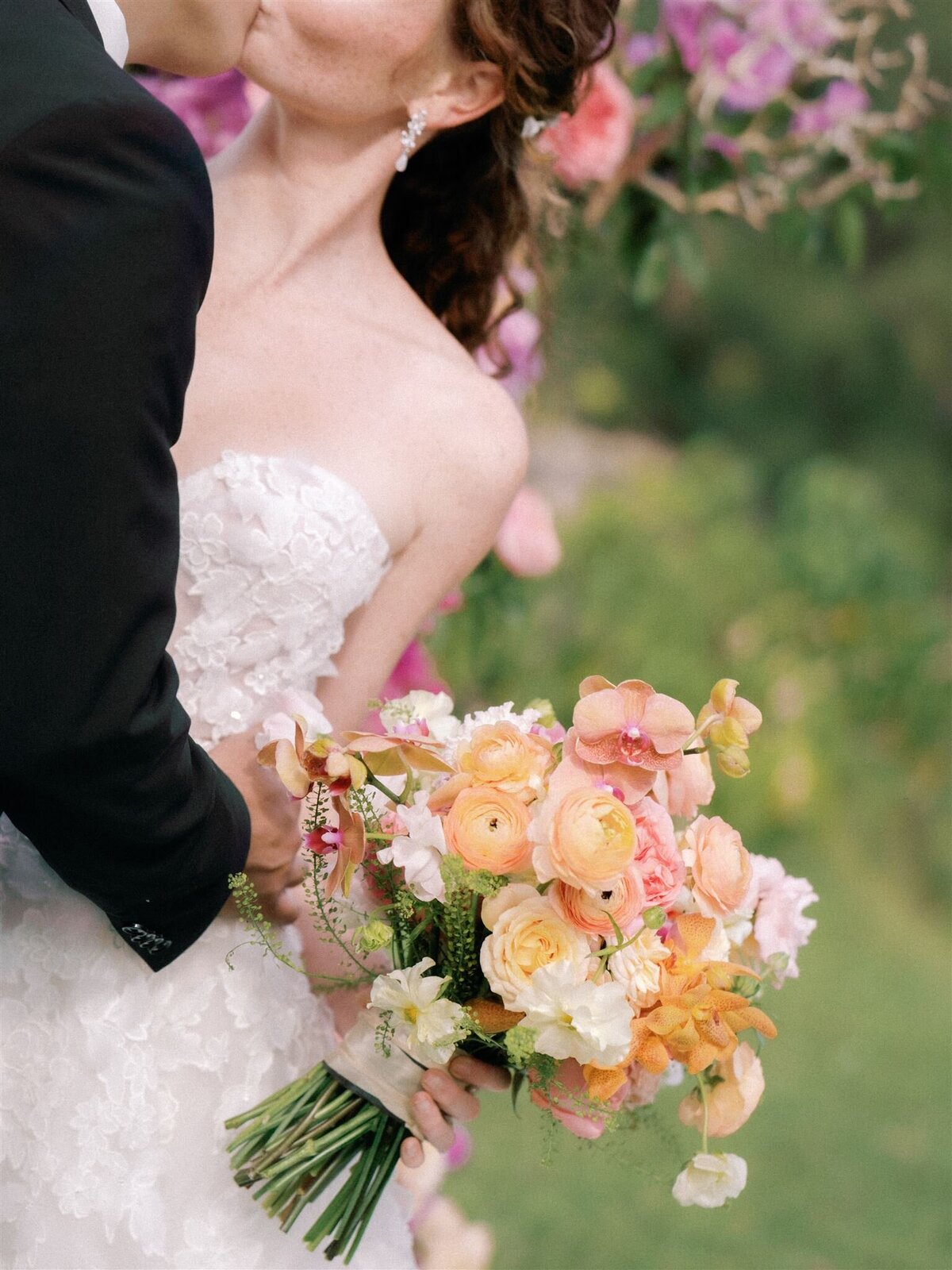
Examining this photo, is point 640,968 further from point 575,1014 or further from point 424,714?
point 424,714

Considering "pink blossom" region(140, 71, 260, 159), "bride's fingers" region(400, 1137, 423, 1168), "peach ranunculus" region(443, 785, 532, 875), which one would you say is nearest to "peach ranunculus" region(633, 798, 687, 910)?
"peach ranunculus" region(443, 785, 532, 875)

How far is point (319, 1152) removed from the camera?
4.63 ft

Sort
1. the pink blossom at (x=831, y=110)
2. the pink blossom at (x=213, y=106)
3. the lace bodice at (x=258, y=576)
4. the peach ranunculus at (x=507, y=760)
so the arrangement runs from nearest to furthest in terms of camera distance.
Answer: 1. the peach ranunculus at (x=507, y=760)
2. the lace bodice at (x=258, y=576)
3. the pink blossom at (x=213, y=106)
4. the pink blossom at (x=831, y=110)

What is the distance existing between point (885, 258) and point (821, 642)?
3044 millimetres

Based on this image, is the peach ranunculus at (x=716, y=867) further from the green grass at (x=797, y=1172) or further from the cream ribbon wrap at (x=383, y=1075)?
the green grass at (x=797, y=1172)

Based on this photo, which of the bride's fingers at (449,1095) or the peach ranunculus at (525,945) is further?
the bride's fingers at (449,1095)

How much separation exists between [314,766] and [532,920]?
0.79ft

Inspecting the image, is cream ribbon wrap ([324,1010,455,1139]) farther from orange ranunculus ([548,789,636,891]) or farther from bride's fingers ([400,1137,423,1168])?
orange ranunculus ([548,789,636,891])

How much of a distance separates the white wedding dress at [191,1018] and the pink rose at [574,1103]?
0.31 metres

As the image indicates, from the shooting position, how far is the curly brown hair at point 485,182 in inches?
68.7

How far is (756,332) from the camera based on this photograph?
8.31 m

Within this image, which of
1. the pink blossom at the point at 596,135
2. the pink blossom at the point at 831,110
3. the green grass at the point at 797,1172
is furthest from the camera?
the green grass at the point at 797,1172

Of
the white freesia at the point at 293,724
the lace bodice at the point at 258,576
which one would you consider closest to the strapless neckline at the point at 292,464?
the lace bodice at the point at 258,576

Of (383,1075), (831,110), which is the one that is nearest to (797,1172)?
(831,110)
